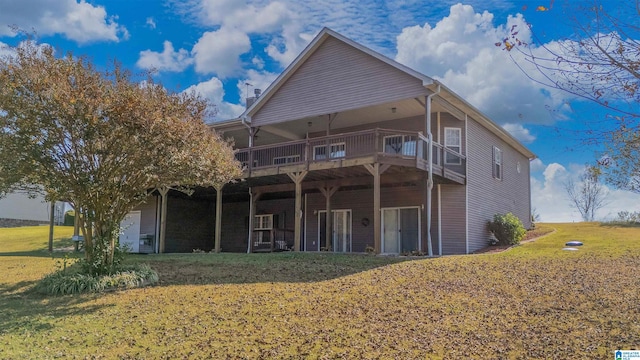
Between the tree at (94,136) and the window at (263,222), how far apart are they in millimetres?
11435

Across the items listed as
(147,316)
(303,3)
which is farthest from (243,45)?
(147,316)

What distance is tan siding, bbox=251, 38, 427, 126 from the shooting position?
54.9 ft

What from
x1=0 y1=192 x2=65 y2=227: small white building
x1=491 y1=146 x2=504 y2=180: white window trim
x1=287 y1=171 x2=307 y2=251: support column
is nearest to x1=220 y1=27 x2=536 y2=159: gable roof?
x1=491 y1=146 x2=504 y2=180: white window trim

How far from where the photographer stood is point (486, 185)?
63.3ft

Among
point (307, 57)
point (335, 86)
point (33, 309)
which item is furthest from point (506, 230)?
point (33, 309)

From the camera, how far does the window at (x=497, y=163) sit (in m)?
20.3

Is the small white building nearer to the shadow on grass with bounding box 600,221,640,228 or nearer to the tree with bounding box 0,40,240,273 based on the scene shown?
the tree with bounding box 0,40,240,273

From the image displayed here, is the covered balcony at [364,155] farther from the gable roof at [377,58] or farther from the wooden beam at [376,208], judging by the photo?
the gable roof at [377,58]

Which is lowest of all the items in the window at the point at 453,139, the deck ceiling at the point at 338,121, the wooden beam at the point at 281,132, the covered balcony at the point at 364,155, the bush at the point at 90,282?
the bush at the point at 90,282

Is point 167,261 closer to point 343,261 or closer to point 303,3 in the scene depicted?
point 343,261

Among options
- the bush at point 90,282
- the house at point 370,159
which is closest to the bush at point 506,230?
the house at point 370,159

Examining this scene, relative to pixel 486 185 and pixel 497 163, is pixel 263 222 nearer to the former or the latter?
pixel 486 185

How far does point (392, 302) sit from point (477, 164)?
11.6m

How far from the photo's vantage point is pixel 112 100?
985 centimetres
